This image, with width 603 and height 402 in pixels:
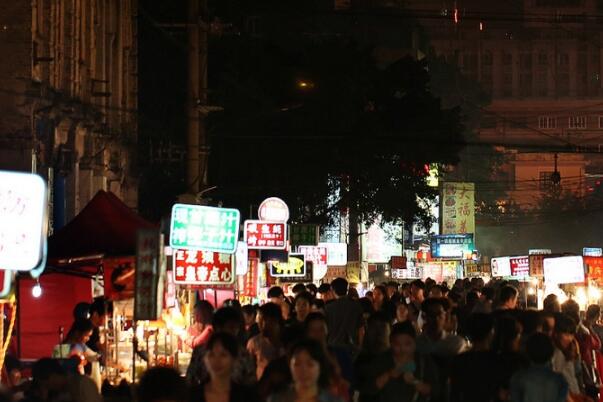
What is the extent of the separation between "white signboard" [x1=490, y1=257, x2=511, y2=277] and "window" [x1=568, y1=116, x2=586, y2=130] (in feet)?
→ 234

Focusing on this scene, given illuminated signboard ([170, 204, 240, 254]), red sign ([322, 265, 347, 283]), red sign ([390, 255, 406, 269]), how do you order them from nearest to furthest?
illuminated signboard ([170, 204, 240, 254]) → red sign ([322, 265, 347, 283]) → red sign ([390, 255, 406, 269])

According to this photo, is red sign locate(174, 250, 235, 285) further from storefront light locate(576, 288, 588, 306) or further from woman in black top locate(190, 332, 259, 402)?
storefront light locate(576, 288, 588, 306)

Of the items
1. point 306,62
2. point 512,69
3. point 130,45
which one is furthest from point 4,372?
point 512,69

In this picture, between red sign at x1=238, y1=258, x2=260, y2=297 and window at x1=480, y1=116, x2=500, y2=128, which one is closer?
red sign at x1=238, y1=258, x2=260, y2=297

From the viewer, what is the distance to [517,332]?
10805 mm

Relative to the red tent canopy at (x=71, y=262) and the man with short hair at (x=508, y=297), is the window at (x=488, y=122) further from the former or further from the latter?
the man with short hair at (x=508, y=297)

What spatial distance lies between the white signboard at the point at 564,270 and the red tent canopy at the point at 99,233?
2053cm

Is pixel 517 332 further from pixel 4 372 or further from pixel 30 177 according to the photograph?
pixel 4 372

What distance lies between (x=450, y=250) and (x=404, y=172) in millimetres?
25706

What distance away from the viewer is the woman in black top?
8461mm

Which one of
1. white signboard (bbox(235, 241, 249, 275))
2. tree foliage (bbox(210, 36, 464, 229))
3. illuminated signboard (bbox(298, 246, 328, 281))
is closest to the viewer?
white signboard (bbox(235, 241, 249, 275))

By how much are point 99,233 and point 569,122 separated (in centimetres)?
11302

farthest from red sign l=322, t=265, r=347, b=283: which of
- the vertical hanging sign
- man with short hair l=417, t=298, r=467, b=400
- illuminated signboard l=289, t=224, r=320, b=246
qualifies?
man with short hair l=417, t=298, r=467, b=400

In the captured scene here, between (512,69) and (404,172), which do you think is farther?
(512,69)
